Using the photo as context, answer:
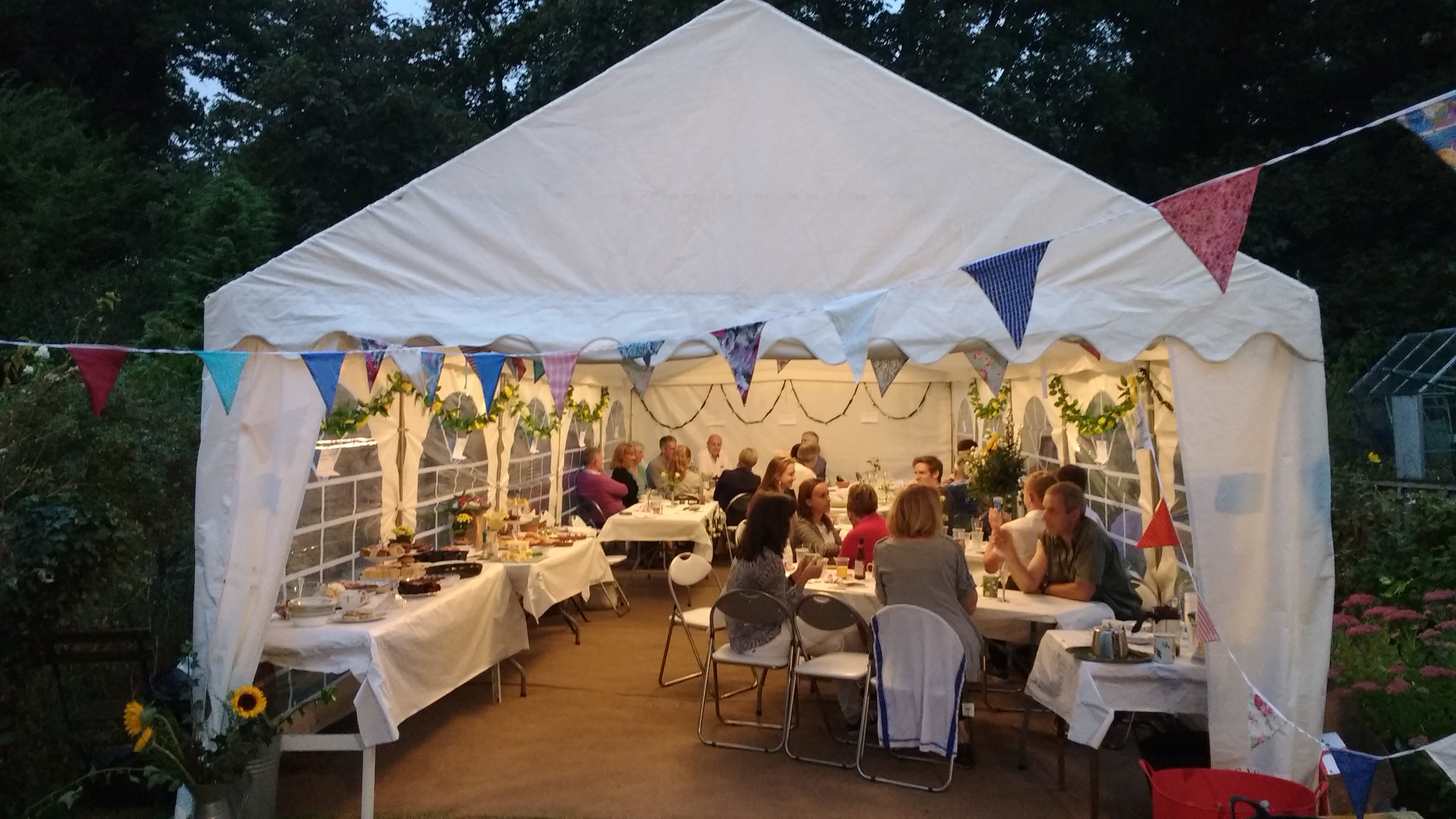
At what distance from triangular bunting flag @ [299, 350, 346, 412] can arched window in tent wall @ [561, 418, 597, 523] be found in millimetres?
5465

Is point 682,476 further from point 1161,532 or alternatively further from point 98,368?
point 98,368

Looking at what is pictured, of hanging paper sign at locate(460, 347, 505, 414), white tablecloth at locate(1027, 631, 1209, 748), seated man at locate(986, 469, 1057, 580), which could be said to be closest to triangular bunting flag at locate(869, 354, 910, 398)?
seated man at locate(986, 469, 1057, 580)

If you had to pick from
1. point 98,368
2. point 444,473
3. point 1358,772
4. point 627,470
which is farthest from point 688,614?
point 627,470

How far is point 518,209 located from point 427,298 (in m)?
0.53

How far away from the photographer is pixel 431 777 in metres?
4.55

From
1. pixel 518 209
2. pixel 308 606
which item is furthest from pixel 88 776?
pixel 518 209

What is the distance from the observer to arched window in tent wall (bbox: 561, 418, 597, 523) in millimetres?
→ 9867

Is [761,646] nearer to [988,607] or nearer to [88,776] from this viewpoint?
[988,607]

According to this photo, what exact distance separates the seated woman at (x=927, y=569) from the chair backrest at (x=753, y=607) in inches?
18.7

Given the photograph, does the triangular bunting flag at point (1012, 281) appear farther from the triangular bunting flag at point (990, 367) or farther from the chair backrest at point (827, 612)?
the triangular bunting flag at point (990, 367)

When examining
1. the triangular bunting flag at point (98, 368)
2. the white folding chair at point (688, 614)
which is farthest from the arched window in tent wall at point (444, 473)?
the triangular bunting flag at point (98, 368)

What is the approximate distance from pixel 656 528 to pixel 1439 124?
6.82 meters

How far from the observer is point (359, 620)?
14.6 feet

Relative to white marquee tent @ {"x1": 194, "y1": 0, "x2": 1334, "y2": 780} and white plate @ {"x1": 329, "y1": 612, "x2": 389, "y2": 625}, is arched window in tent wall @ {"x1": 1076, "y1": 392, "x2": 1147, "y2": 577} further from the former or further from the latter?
white plate @ {"x1": 329, "y1": 612, "x2": 389, "y2": 625}
